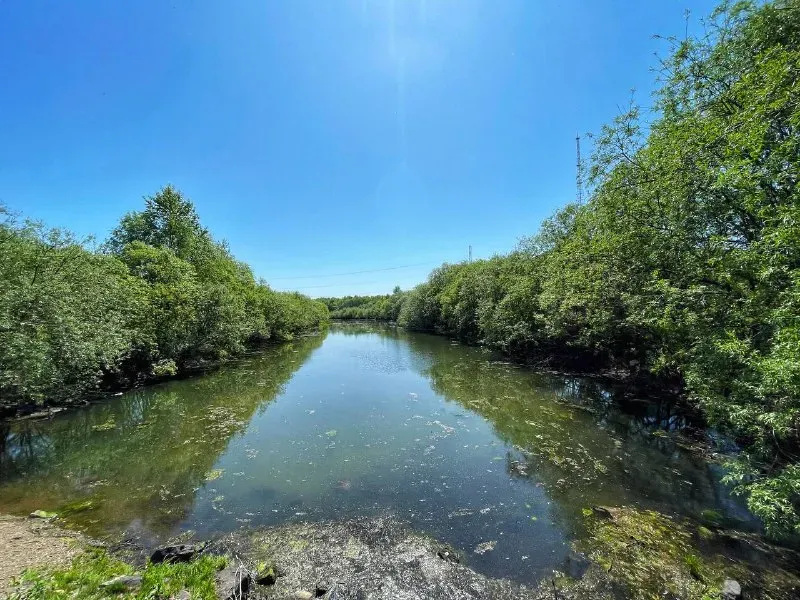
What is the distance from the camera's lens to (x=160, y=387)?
20.4m

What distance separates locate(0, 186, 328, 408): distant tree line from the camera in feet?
38.8

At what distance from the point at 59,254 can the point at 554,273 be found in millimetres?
26861

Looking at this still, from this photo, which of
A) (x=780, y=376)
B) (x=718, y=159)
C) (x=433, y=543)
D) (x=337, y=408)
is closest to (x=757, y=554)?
(x=780, y=376)

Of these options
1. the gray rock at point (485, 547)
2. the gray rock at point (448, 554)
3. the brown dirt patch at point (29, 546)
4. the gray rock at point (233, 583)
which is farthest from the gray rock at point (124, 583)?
the gray rock at point (485, 547)

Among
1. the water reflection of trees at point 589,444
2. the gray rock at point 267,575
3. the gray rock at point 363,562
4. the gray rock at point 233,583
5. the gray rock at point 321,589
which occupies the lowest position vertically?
the water reflection of trees at point 589,444

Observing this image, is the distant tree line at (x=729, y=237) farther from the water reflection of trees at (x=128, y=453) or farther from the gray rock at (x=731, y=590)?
the water reflection of trees at (x=128, y=453)

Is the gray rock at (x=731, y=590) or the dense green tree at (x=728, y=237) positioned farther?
the dense green tree at (x=728, y=237)

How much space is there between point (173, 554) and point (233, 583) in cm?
146

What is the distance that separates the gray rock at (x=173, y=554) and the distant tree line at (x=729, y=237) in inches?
372

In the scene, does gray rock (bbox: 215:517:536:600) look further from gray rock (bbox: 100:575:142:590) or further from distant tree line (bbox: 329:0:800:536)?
distant tree line (bbox: 329:0:800:536)

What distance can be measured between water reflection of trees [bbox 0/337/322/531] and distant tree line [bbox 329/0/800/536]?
12014mm

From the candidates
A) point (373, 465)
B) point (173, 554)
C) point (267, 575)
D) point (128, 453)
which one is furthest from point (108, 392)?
point (267, 575)

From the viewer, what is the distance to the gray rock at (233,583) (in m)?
4.88

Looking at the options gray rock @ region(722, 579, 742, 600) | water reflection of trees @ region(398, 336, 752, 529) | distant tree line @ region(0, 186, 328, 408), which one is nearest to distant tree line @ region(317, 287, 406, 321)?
distant tree line @ region(0, 186, 328, 408)
